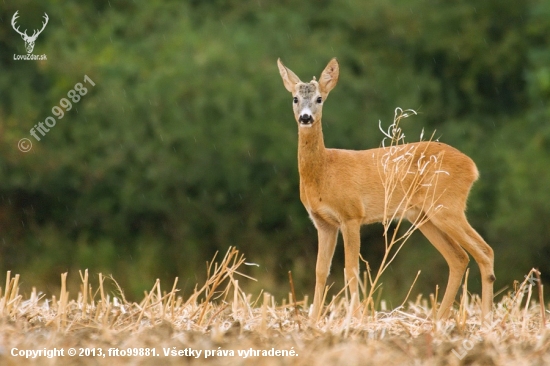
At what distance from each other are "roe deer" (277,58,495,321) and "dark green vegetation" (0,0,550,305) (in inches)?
387

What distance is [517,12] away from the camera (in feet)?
69.2

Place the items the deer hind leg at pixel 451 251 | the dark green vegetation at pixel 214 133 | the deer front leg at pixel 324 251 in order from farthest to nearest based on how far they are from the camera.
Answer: the dark green vegetation at pixel 214 133
the deer hind leg at pixel 451 251
the deer front leg at pixel 324 251

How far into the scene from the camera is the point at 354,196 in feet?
27.8

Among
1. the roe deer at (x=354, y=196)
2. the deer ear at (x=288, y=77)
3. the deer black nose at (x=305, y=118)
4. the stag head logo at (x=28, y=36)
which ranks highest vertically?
the stag head logo at (x=28, y=36)

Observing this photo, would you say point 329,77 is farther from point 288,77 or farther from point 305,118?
point 305,118

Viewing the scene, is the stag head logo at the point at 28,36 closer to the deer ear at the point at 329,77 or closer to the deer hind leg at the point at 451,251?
the deer ear at the point at 329,77

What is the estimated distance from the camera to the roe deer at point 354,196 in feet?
26.9

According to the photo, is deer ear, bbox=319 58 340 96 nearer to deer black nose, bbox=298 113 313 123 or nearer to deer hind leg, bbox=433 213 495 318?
deer black nose, bbox=298 113 313 123

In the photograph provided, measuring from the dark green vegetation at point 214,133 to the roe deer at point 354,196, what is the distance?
A: 9.82 m

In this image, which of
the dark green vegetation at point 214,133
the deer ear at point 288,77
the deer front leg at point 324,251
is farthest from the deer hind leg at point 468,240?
the dark green vegetation at point 214,133

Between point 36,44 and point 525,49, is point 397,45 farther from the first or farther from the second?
point 36,44

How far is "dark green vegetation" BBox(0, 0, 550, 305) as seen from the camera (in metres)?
19.3

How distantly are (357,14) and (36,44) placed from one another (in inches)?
290

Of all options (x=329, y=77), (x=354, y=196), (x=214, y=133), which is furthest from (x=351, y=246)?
(x=214, y=133)
